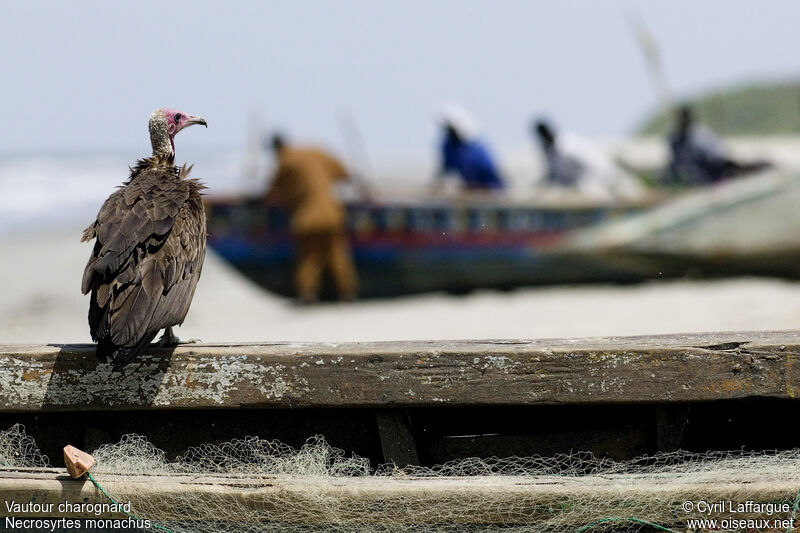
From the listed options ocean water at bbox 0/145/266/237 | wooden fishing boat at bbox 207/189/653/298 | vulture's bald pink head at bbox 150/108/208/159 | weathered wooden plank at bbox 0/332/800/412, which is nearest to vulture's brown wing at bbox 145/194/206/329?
weathered wooden plank at bbox 0/332/800/412

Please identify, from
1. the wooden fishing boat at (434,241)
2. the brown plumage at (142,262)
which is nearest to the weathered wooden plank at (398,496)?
the brown plumage at (142,262)

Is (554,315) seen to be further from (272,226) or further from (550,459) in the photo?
(550,459)

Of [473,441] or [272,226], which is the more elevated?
[272,226]

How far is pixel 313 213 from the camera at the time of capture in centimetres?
1257

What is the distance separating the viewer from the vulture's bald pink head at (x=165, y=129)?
385 centimetres

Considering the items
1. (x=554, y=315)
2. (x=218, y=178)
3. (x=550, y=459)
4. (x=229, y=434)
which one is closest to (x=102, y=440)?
(x=229, y=434)

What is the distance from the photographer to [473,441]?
3268 mm

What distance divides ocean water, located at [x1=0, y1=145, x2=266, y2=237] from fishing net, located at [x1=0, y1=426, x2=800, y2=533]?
23485 mm

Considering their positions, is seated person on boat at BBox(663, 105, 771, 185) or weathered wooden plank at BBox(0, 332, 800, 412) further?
seated person on boat at BBox(663, 105, 771, 185)

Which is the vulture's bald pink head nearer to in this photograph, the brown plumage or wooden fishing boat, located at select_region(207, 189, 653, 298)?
the brown plumage

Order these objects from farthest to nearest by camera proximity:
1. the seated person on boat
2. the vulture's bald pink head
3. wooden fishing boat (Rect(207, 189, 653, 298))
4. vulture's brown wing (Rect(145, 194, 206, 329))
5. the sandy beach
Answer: the seated person on boat → wooden fishing boat (Rect(207, 189, 653, 298)) → the sandy beach → the vulture's bald pink head → vulture's brown wing (Rect(145, 194, 206, 329))

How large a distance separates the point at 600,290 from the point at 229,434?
1022 cm

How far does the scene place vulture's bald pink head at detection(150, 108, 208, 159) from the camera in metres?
3.85

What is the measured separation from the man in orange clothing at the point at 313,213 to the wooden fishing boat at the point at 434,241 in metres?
0.22
